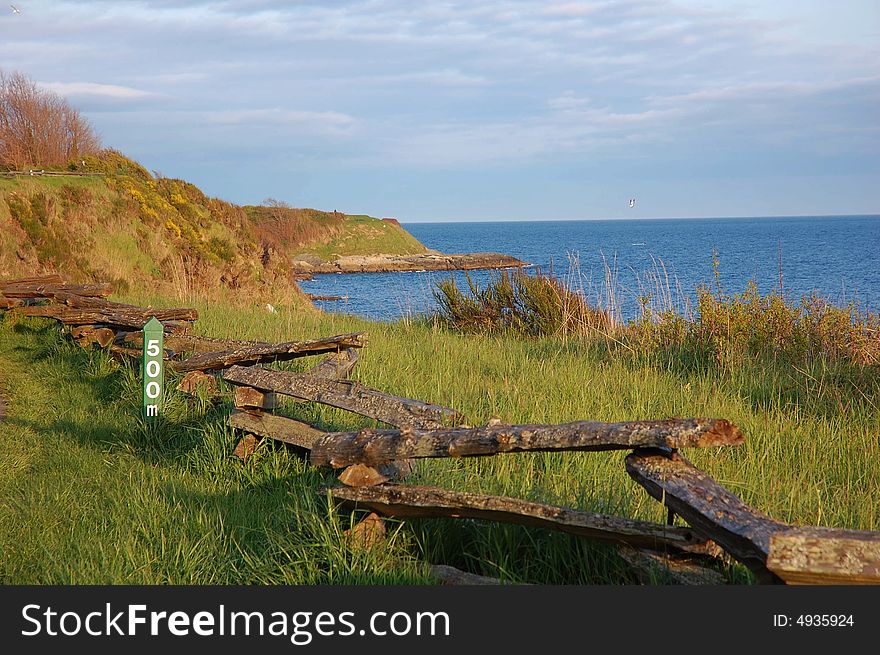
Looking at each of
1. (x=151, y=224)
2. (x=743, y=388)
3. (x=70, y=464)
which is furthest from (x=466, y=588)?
(x=151, y=224)

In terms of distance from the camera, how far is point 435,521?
4.24 m

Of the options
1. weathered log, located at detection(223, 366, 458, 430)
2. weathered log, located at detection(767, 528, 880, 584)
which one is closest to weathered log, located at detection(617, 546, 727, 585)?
weathered log, located at detection(767, 528, 880, 584)

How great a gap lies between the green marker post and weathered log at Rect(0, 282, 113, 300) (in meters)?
6.49

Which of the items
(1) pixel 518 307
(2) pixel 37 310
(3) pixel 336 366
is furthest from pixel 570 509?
(2) pixel 37 310

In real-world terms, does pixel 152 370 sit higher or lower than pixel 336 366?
lower

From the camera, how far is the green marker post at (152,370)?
6.83 metres

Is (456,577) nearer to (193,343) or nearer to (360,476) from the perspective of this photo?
(360,476)

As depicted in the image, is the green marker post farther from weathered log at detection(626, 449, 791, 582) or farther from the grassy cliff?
the grassy cliff

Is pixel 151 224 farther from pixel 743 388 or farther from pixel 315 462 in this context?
pixel 315 462

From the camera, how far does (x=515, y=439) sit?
139 inches

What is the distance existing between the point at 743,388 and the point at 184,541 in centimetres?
584

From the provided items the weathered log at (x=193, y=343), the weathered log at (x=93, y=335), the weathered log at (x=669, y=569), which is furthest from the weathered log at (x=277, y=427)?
the weathered log at (x=93, y=335)

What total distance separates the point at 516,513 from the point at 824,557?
132 cm

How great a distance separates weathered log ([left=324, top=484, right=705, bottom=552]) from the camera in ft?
11.1
